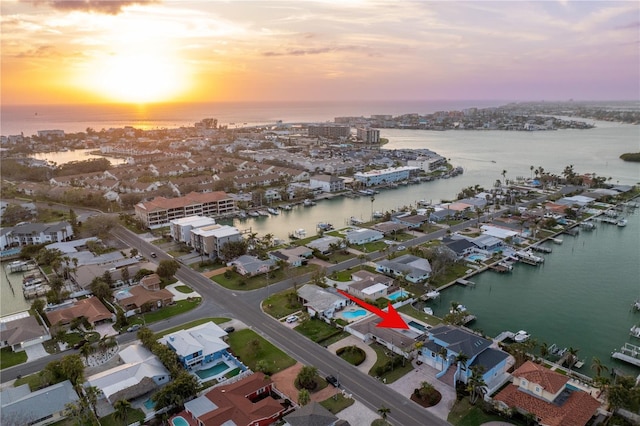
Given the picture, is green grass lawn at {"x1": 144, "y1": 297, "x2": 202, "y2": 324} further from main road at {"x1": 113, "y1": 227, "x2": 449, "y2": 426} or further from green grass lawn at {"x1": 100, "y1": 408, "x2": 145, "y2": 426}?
green grass lawn at {"x1": 100, "y1": 408, "x2": 145, "y2": 426}

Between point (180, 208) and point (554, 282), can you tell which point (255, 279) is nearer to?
point (180, 208)

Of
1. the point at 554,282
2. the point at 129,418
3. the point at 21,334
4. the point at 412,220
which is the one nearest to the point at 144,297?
the point at 21,334

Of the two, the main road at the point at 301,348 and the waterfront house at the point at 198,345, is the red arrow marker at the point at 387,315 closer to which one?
the main road at the point at 301,348

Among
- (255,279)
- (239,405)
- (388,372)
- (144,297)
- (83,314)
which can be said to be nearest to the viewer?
(239,405)

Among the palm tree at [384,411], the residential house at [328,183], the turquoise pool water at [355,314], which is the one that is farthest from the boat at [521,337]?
the residential house at [328,183]

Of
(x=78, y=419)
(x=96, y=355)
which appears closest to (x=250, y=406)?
(x=78, y=419)

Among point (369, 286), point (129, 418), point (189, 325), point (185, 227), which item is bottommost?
point (129, 418)

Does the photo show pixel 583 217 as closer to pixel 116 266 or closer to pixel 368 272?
pixel 368 272
